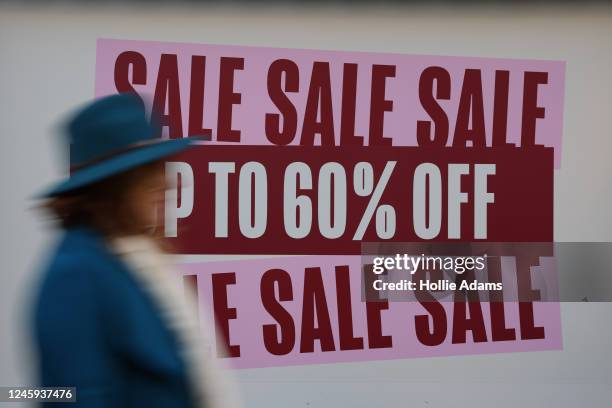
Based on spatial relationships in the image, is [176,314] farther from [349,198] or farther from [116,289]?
[349,198]

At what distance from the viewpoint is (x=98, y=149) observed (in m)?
1.62

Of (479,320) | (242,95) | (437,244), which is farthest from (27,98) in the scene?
(479,320)

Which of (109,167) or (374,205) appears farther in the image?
(374,205)

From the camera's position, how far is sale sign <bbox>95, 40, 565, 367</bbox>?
4.90 meters

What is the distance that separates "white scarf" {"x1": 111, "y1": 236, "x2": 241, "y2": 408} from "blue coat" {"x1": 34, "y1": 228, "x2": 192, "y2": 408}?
0.02m

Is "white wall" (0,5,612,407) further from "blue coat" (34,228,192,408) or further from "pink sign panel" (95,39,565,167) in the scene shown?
"blue coat" (34,228,192,408)

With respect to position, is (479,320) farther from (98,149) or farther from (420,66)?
(98,149)

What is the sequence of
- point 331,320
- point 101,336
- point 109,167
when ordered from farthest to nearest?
point 331,320
point 109,167
point 101,336

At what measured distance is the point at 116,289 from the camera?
1515 mm

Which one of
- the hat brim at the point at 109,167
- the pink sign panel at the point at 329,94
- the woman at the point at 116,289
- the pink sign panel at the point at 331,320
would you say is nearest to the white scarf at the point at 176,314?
the woman at the point at 116,289

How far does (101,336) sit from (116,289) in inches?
3.3

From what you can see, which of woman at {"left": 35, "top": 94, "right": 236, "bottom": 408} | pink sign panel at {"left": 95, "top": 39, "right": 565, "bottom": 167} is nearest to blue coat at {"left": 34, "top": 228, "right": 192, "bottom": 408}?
woman at {"left": 35, "top": 94, "right": 236, "bottom": 408}

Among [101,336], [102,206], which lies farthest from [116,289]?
[102,206]

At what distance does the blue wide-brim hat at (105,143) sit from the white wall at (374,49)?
11.2 ft
